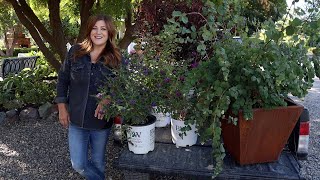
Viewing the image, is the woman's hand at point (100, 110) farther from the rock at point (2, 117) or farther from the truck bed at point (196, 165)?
the rock at point (2, 117)

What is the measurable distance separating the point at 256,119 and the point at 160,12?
9.50 feet

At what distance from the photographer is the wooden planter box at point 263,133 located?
225 cm

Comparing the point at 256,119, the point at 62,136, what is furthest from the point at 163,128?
the point at 62,136

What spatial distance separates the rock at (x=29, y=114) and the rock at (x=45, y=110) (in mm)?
77

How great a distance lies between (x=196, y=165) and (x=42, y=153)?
2431mm

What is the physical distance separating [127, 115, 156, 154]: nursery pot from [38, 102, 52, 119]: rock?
3.31 metres

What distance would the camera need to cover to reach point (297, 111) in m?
2.29

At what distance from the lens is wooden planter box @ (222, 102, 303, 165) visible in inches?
88.5

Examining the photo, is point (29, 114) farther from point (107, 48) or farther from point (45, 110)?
point (107, 48)

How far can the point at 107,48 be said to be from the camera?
2676mm

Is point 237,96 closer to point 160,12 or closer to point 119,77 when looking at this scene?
point 119,77

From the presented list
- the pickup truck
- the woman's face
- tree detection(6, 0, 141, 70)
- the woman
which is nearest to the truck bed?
the pickup truck

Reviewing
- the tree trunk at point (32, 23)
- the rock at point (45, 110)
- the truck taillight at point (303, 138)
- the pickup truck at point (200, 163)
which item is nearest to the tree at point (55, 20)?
the tree trunk at point (32, 23)

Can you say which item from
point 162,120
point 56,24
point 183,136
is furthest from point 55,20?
point 183,136
